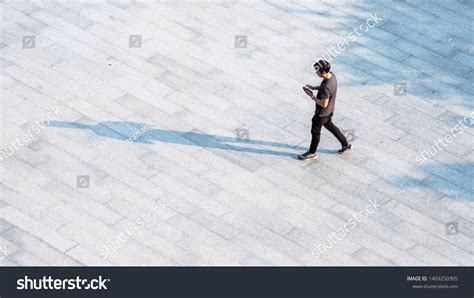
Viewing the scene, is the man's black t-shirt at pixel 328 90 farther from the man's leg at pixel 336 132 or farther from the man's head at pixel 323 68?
the man's leg at pixel 336 132

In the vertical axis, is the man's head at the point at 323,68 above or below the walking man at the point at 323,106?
above

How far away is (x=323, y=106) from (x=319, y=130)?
494mm

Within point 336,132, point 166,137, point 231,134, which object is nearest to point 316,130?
point 336,132

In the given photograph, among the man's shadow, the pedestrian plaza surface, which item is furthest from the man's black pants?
the man's shadow

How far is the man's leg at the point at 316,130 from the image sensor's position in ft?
51.1

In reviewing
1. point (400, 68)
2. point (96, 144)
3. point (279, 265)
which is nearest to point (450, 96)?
point (400, 68)

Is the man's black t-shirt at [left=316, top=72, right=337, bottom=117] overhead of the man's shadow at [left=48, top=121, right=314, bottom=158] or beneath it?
overhead

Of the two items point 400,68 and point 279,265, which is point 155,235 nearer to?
point 279,265

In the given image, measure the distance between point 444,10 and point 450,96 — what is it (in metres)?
2.85

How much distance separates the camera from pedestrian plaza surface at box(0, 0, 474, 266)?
14719 millimetres

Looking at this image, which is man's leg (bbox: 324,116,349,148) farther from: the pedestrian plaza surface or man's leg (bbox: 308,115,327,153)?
the pedestrian plaza surface

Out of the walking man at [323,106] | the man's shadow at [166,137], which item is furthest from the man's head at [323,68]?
the man's shadow at [166,137]

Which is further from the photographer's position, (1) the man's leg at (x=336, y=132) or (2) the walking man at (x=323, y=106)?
(1) the man's leg at (x=336, y=132)

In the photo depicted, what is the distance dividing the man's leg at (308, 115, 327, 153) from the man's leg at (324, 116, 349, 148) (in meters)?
0.12
